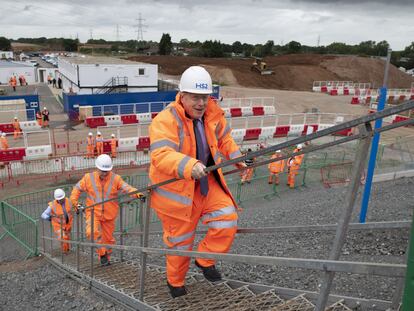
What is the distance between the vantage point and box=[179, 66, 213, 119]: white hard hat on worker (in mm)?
3131

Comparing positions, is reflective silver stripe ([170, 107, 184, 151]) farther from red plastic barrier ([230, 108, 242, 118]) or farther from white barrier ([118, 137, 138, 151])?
red plastic barrier ([230, 108, 242, 118])

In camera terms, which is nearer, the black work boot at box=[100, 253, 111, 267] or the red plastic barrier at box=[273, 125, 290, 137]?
the black work boot at box=[100, 253, 111, 267]

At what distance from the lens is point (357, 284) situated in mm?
4570

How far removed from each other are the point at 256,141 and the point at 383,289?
15367mm

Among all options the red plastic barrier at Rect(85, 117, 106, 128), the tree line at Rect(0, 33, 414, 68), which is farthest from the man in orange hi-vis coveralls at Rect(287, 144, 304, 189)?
the tree line at Rect(0, 33, 414, 68)

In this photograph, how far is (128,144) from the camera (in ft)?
54.7

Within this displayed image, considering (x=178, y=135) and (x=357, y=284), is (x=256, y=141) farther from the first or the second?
(x=178, y=135)

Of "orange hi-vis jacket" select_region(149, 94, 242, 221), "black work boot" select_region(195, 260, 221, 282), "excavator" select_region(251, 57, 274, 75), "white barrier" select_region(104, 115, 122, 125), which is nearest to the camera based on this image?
"orange hi-vis jacket" select_region(149, 94, 242, 221)

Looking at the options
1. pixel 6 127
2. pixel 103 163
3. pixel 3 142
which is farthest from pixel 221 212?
pixel 6 127

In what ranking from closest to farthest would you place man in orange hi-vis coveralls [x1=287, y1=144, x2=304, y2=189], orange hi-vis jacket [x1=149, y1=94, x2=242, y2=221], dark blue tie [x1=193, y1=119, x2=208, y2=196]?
orange hi-vis jacket [x1=149, y1=94, x2=242, y2=221] < dark blue tie [x1=193, y1=119, x2=208, y2=196] < man in orange hi-vis coveralls [x1=287, y1=144, x2=304, y2=189]

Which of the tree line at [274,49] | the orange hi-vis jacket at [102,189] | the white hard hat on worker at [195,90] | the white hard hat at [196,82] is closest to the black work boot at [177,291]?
the white hard hat on worker at [195,90]

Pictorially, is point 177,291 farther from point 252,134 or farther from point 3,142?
point 252,134

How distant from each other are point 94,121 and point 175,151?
820 inches

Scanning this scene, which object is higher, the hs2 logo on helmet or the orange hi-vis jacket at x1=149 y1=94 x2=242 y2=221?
the hs2 logo on helmet
